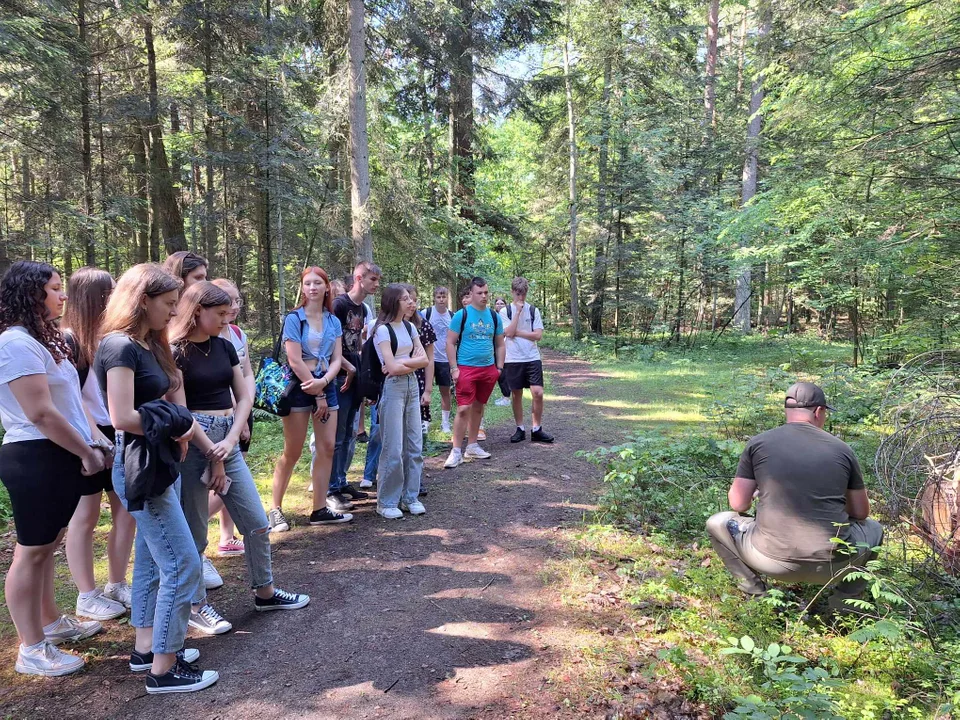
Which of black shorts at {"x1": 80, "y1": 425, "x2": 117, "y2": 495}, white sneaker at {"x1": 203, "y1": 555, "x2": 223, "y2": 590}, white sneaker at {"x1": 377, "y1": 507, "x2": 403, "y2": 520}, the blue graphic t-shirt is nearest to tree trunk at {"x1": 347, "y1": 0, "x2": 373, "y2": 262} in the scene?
the blue graphic t-shirt

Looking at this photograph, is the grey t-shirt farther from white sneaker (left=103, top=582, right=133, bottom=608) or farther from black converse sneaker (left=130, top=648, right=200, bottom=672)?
white sneaker (left=103, top=582, right=133, bottom=608)

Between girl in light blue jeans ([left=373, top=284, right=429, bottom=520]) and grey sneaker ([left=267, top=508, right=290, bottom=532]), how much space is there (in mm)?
853

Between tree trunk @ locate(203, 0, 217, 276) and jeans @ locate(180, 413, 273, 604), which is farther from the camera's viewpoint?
tree trunk @ locate(203, 0, 217, 276)

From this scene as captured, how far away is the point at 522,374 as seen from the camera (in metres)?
7.53

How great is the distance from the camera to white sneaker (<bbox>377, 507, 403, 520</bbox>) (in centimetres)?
520

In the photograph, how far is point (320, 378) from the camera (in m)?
4.76

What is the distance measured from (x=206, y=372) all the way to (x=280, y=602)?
5.21ft

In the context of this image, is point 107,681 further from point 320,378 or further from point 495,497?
point 495,497

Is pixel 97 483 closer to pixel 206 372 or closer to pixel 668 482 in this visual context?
pixel 206 372

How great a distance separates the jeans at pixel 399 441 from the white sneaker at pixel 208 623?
6.51 ft

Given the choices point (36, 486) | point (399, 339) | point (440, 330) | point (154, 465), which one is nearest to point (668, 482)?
point (399, 339)

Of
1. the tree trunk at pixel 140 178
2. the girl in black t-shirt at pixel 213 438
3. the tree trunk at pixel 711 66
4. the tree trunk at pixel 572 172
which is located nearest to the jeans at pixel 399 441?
the girl in black t-shirt at pixel 213 438

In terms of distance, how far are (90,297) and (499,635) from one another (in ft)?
10.6

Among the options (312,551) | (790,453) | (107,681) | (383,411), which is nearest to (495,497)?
(383,411)
